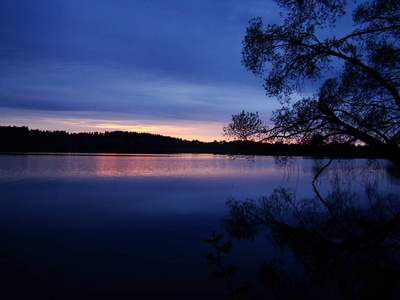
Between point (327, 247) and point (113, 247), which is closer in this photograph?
point (327, 247)

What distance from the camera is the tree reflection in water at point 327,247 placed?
5.64m

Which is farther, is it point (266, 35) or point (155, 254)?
point (266, 35)

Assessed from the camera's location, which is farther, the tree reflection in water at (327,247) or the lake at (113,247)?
the lake at (113,247)

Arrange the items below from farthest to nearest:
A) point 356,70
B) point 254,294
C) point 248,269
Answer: point 356,70
point 248,269
point 254,294

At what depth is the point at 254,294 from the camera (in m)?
5.47

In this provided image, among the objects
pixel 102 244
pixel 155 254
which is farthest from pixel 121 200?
pixel 155 254

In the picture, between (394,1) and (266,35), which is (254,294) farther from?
(394,1)

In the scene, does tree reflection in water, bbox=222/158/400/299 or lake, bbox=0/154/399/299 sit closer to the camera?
tree reflection in water, bbox=222/158/400/299

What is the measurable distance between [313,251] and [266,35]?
721 centimetres

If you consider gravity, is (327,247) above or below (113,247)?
above

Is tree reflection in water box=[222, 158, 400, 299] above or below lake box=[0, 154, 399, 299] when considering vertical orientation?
above

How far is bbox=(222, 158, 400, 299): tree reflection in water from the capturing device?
564 cm

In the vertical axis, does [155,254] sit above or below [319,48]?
below

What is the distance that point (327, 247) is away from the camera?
7.63 m
